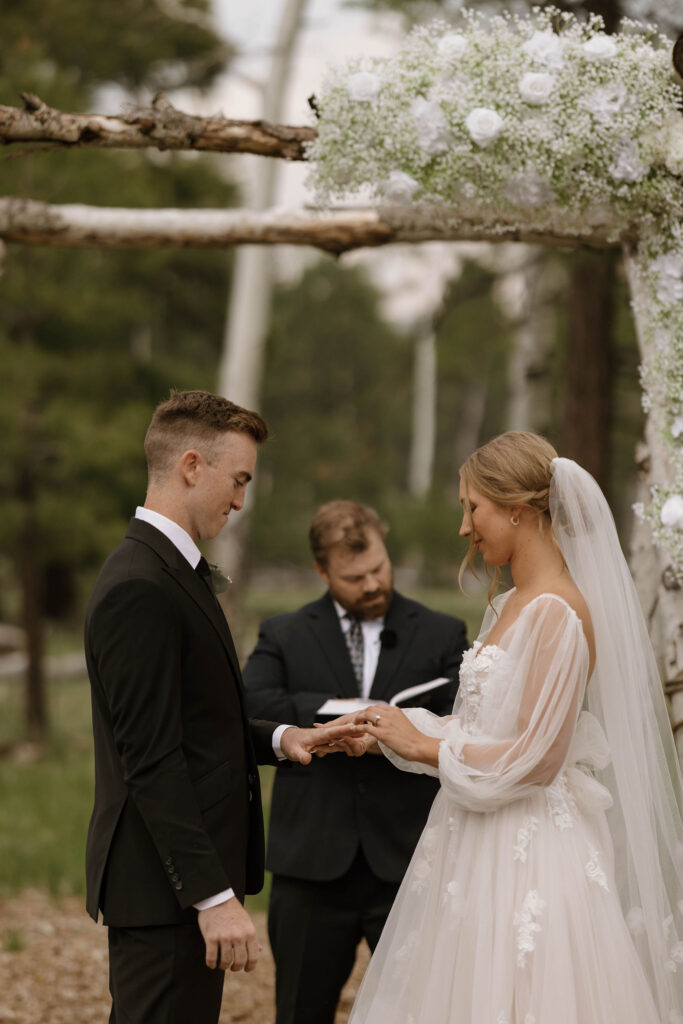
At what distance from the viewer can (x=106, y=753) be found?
2.92 meters

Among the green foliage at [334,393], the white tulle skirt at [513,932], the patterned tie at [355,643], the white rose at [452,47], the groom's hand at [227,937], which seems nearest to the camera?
the groom's hand at [227,937]

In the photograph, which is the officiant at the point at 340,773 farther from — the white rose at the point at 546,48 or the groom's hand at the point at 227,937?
the white rose at the point at 546,48

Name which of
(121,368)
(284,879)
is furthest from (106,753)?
(121,368)

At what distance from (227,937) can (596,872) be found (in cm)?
107

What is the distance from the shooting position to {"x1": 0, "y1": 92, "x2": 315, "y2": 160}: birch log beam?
4246mm

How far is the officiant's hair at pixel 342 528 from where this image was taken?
4215 mm

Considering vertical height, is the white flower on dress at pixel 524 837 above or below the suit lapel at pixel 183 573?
below

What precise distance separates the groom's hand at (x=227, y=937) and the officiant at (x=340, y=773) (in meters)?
1.24

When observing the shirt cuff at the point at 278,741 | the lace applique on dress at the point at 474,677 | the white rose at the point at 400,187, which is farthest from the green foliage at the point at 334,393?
the lace applique on dress at the point at 474,677

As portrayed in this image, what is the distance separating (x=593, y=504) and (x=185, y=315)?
1756 centimetres

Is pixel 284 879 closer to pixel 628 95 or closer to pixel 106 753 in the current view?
pixel 106 753

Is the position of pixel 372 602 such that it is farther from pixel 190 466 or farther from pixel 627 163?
pixel 627 163

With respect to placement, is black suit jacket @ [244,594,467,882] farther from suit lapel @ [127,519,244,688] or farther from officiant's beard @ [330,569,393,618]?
suit lapel @ [127,519,244,688]

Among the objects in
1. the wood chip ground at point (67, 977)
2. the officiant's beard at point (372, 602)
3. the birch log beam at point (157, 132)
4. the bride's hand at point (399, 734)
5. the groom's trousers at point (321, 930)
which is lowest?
the wood chip ground at point (67, 977)
